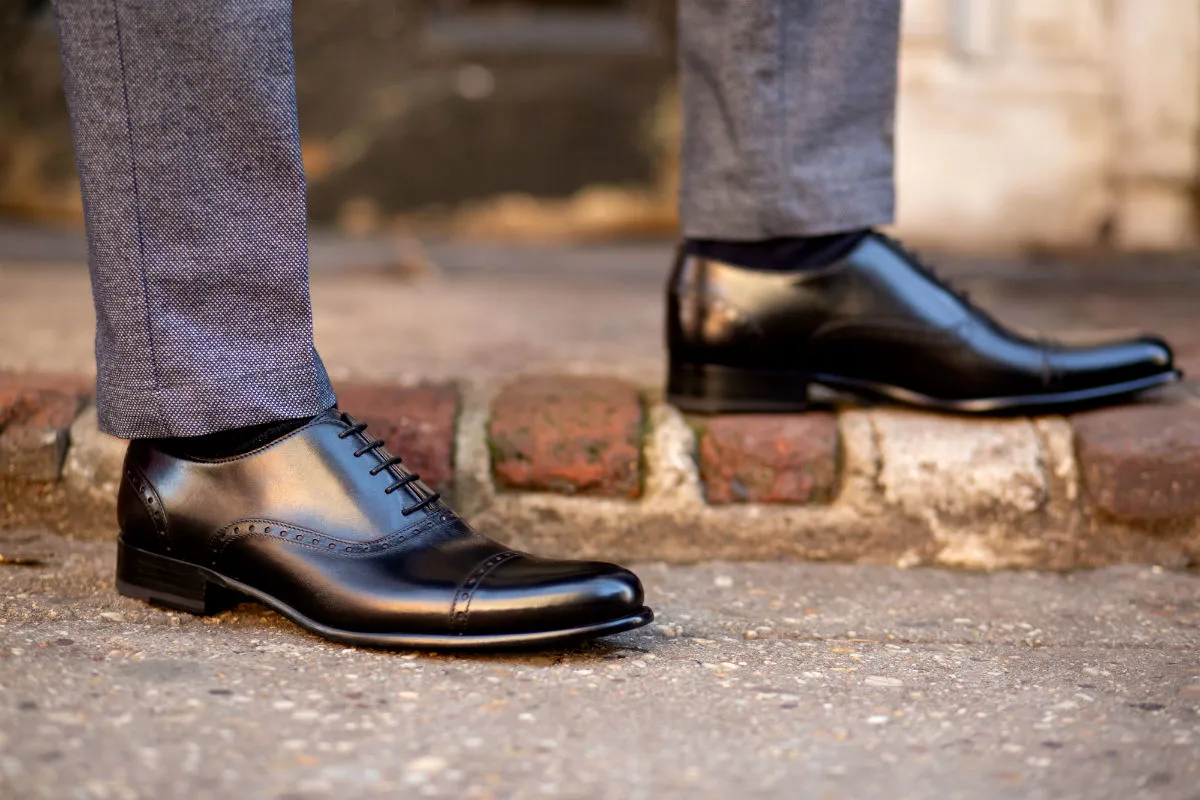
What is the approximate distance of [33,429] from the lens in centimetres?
123

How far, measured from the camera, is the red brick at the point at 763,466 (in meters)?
1.25

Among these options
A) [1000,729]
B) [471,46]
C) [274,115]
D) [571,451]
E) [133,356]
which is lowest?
[1000,729]

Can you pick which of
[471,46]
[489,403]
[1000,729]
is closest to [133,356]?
[489,403]

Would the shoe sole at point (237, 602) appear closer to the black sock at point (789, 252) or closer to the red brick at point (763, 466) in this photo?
the red brick at point (763, 466)

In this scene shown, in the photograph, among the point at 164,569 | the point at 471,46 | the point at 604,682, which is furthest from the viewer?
the point at 471,46

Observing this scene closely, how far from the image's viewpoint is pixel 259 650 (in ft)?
3.10

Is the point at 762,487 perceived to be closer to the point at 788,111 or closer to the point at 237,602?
the point at 788,111

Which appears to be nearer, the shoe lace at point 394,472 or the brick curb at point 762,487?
the shoe lace at point 394,472

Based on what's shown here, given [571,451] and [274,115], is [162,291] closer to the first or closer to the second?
[274,115]

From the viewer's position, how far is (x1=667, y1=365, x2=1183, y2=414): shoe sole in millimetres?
1275

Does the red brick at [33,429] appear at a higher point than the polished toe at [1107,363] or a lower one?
lower

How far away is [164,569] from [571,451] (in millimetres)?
422

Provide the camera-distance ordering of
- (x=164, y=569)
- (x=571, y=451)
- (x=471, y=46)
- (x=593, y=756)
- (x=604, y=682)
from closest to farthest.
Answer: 1. (x=593, y=756)
2. (x=604, y=682)
3. (x=164, y=569)
4. (x=571, y=451)
5. (x=471, y=46)

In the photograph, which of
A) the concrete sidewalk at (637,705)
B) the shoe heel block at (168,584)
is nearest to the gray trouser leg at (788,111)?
the concrete sidewalk at (637,705)
